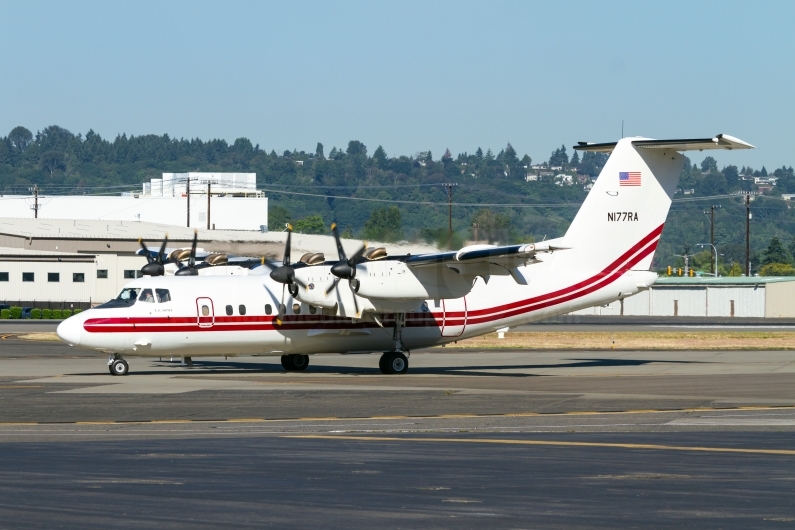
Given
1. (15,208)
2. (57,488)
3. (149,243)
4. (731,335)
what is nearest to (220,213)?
(15,208)

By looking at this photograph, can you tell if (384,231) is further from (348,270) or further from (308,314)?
(348,270)

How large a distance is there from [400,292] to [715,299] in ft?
227

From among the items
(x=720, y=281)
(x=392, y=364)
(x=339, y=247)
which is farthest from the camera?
(x=720, y=281)

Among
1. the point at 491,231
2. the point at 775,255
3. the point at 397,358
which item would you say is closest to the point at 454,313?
the point at 397,358

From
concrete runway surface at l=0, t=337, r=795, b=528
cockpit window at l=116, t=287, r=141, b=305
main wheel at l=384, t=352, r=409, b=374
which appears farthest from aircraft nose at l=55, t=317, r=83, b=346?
main wheel at l=384, t=352, r=409, b=374

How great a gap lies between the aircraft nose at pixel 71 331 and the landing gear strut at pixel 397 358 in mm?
9329

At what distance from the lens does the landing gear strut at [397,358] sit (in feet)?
119

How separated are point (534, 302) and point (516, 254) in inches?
204

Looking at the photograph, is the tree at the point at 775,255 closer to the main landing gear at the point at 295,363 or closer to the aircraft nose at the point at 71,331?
the main landing gear at the point at 295,363

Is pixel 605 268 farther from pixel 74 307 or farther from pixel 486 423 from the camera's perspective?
pixel 74 307

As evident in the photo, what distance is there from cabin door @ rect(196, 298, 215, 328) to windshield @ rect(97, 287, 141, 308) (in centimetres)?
187

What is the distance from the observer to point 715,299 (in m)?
98.1

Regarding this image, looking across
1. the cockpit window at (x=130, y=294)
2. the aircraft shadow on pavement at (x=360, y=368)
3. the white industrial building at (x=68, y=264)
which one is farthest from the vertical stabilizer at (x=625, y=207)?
the white industrial building at (x=68, y=264)

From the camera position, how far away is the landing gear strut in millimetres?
36188
